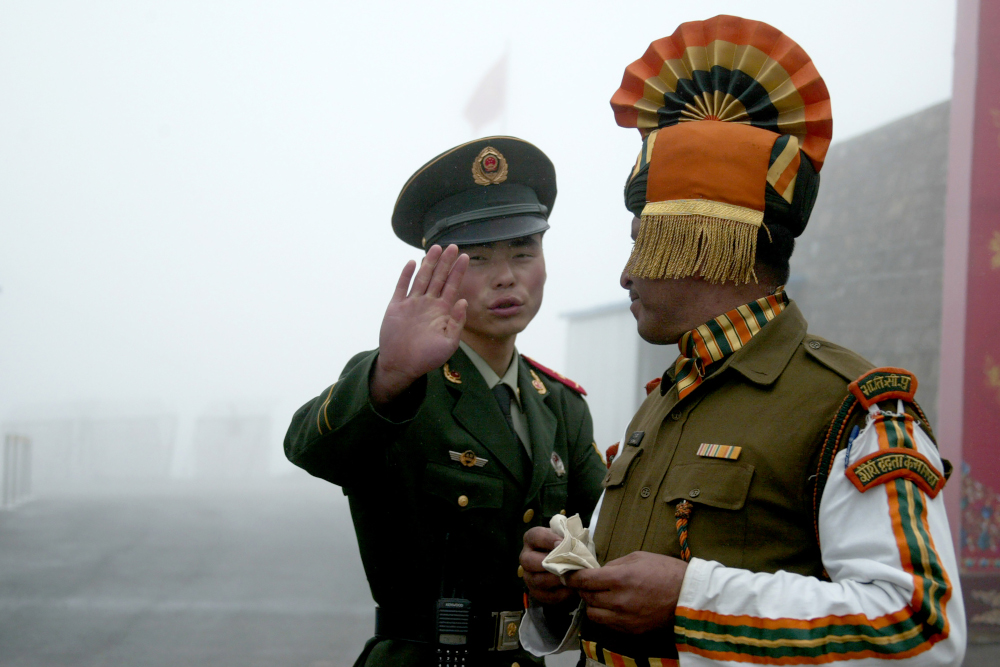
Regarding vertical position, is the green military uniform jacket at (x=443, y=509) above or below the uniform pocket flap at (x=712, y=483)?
below

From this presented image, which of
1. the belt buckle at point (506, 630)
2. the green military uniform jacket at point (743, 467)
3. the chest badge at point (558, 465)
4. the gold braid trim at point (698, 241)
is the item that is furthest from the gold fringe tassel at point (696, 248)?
the belt buckle at point (506, 630)

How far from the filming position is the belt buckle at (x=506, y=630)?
1675 millimetres

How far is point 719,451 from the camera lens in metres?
1.13

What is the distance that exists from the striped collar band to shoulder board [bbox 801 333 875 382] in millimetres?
73

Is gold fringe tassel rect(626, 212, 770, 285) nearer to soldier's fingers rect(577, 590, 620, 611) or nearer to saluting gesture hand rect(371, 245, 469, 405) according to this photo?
saluting gesture hand rect(371, 245, 469, 405)

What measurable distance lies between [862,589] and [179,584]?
3228mm

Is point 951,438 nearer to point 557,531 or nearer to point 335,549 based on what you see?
point 335,549

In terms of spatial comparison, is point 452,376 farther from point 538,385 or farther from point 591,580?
point 591,580

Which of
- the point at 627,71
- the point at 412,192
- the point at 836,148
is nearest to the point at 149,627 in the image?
the point at 412,192

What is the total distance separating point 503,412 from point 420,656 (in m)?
0.56

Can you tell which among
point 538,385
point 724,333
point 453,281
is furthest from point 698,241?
point 538,385

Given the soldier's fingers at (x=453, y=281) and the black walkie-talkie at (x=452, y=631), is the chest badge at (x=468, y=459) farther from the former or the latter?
the soldier's fingers at (x=453, y=281)

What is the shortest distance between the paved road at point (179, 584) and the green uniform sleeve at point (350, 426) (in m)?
2.01

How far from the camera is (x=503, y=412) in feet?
6.14
